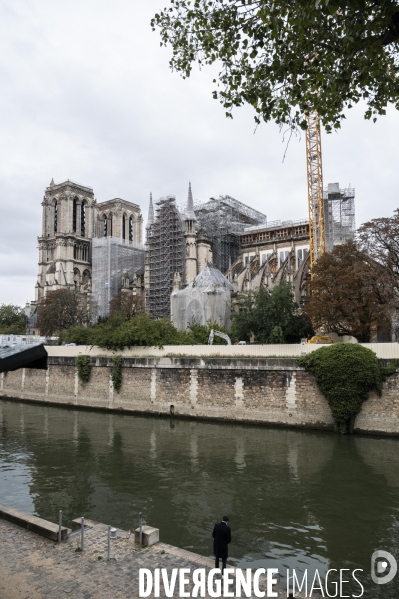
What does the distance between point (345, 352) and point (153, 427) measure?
29.8 ft

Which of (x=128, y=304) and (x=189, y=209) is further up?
(x=189, y=209)

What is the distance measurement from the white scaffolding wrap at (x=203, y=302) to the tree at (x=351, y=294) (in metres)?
13.9

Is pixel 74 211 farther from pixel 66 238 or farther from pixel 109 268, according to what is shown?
pixel 109 268

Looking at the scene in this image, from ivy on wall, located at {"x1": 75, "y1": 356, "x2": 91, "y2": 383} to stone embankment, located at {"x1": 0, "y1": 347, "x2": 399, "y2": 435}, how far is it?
29 centimetres

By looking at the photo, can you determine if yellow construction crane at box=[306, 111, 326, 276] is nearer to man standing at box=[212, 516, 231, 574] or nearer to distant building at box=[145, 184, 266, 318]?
distant building at box=[145, 184, 266, 318]

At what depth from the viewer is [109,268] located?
209ft

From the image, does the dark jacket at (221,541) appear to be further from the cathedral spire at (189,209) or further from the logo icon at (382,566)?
the cathedral spire at (189,209)

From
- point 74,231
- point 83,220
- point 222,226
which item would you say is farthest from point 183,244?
point 83,220

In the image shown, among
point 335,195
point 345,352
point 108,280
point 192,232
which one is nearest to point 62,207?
point 108,280

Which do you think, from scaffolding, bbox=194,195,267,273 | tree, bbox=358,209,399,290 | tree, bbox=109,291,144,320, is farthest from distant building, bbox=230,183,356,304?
tree, bbox=358,209,399,290

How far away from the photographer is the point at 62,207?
2901 inches

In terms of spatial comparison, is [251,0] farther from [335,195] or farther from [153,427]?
[335,195]

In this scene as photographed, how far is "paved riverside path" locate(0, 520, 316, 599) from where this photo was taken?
562 centimetres

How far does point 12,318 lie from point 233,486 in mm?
65403
